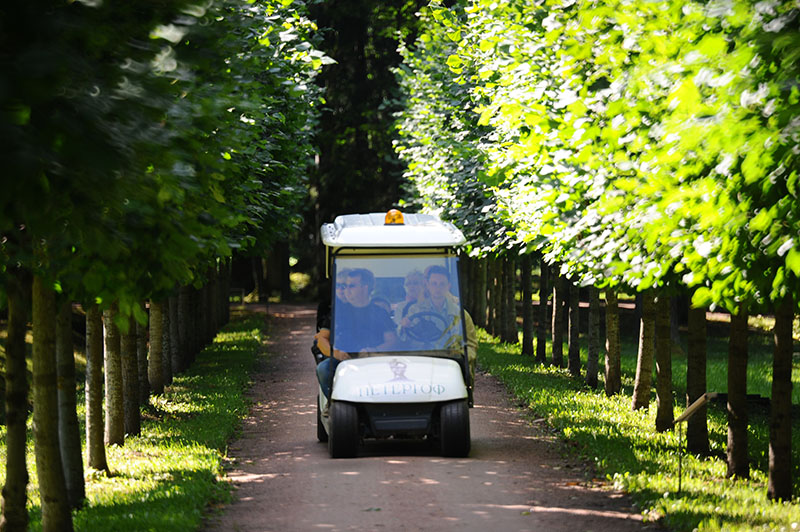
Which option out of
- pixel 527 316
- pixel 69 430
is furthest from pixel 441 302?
pixel 527 316

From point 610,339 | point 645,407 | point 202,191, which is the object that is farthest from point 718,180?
point 610,339

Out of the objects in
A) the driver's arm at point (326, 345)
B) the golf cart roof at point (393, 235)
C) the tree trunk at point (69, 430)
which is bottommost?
the tree trunk at point (69, 430)

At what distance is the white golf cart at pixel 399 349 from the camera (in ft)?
41.2

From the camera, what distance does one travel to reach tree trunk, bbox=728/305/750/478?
39.9ft

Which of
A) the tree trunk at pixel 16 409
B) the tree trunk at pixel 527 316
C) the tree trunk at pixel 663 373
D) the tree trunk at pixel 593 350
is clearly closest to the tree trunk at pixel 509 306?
the tree trunk at pixel 527 316

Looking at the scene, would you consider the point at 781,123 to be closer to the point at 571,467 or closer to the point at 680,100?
the point at 680,100

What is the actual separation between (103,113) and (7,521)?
4992 mm

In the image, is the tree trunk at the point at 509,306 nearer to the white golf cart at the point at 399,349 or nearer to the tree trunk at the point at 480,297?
the tree trunk at the point at 480,297

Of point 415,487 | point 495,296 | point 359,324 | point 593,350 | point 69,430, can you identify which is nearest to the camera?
point 69,430

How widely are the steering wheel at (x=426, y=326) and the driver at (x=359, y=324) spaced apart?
22 centimetres

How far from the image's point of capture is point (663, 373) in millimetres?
15188

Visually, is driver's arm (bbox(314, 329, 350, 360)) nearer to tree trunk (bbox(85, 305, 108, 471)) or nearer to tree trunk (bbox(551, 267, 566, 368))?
tree trunk (bbox(85, 305, 108, 471))

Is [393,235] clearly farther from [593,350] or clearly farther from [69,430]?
[593,350]

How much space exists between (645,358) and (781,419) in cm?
575
